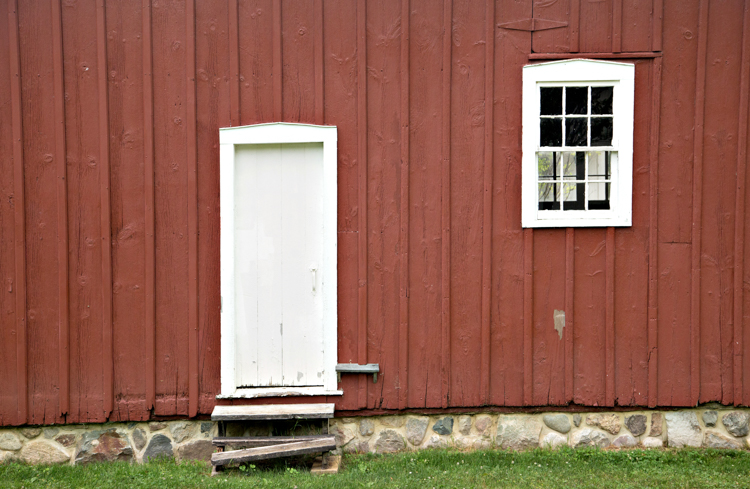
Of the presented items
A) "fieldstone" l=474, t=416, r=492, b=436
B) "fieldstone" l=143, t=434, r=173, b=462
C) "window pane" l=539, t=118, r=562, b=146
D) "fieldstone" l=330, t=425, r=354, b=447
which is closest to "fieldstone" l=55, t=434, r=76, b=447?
"fieldstone" l=143, t=434, r=173, b=462

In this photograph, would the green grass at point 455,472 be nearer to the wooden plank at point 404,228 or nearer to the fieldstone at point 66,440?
the fieldstone at point 66,440

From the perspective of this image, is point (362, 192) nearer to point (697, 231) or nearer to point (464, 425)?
point (464, 425)

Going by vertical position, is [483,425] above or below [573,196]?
below

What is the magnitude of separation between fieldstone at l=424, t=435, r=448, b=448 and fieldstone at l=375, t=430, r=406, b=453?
0.72 ft

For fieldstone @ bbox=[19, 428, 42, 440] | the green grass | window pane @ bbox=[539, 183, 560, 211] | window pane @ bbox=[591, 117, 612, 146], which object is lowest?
the green grass

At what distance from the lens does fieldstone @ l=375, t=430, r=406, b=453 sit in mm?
5203

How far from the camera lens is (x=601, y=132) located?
206 inches

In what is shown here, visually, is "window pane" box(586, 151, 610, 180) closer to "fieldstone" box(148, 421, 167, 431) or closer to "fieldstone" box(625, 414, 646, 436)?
"fieldstone" box(625, 414, 646, 436)

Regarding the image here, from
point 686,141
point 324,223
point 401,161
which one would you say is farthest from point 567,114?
point 324,223

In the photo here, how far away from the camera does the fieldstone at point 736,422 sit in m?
5.20

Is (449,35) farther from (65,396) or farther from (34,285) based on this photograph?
(65,396)

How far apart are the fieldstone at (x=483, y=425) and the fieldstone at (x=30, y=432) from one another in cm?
391

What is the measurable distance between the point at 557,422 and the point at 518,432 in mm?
371

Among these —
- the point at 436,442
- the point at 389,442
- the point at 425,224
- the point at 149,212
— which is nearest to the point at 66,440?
the point at 149,212
